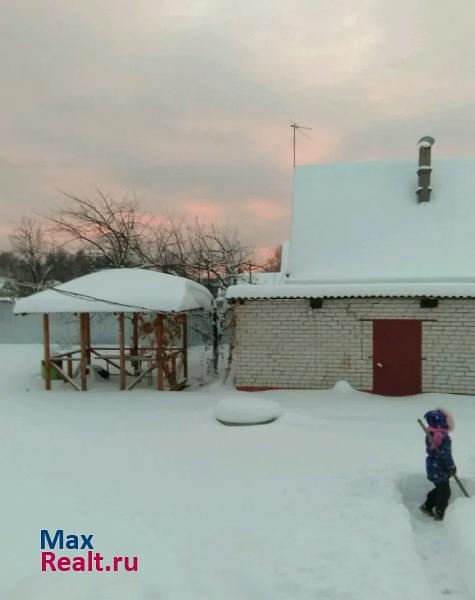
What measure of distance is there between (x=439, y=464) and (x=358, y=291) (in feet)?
18.1

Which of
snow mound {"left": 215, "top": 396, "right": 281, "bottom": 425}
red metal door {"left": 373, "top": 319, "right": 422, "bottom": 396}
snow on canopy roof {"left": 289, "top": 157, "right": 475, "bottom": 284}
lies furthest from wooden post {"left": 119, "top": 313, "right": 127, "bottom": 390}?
red metal door {"left": 373, "top": 319, "right": 422, "bottom": 396}

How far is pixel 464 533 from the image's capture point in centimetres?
436

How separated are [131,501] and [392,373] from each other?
22.3 feet

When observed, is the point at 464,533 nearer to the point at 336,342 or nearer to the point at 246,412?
the point at 246,412

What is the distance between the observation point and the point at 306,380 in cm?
1062

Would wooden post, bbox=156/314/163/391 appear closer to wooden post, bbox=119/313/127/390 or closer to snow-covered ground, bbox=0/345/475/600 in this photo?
wooden post, bbox=119/313/127/390

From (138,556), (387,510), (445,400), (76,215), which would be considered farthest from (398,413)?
(76,215)

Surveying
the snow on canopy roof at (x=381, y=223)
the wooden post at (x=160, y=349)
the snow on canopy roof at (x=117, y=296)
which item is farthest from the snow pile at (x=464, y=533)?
the snow on canopy roof at (x=381, y=223)

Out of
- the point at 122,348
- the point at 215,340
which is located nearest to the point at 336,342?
the point at 122,348

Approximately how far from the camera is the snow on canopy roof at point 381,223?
1205 centimetres

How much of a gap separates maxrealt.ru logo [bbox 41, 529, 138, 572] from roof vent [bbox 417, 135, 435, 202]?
1257 cm

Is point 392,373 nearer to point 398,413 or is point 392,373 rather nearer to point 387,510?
point 398,413

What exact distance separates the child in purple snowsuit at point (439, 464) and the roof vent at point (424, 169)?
1008 cm

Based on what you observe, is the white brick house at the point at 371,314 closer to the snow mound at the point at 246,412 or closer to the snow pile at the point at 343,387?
the snow pile at the point at 343,387
